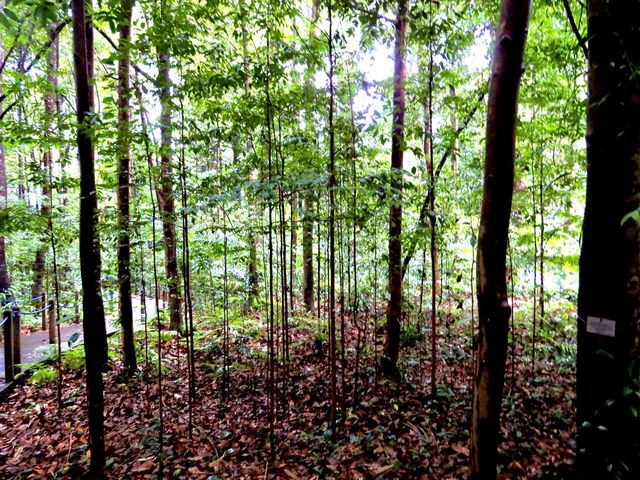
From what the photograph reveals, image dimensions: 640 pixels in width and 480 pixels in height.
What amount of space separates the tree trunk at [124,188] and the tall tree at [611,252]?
3476mm

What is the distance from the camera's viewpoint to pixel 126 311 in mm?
6074

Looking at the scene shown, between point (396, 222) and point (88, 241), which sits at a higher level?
point (396, 222)

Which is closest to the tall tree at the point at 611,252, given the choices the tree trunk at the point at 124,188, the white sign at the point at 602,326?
the white sign at the point at 602,326

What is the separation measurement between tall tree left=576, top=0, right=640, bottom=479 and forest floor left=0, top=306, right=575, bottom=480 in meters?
0.75

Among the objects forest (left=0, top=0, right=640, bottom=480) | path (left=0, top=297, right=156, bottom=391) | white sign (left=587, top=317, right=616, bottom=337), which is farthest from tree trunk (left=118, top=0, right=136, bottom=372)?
white sign (left=587, top=317, right=616, bottom=337)

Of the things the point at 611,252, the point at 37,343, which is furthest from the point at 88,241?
the point at 37,343

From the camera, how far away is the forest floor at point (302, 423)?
11.7 feet

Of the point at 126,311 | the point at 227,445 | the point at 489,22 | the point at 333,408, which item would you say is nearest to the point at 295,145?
the point at 333,408

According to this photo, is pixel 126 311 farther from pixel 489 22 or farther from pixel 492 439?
pixel 489 22

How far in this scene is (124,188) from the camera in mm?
5336

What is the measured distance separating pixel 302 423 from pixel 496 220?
141 inches

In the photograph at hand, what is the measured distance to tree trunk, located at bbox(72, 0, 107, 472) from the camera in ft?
9.95

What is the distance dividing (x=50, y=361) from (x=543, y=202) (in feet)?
30.7

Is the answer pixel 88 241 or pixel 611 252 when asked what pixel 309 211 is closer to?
pixel 88 241
